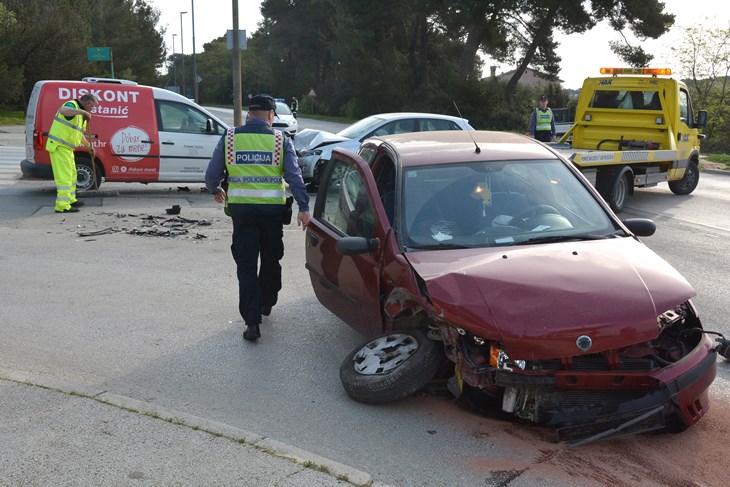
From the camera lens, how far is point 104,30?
2266 inches

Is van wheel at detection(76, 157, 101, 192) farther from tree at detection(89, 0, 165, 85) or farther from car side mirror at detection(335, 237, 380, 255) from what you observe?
tree at detection(89, 0, 165, 85)

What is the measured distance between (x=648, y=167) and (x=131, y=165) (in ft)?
30.1

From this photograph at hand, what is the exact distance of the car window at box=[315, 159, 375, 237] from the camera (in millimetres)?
5734

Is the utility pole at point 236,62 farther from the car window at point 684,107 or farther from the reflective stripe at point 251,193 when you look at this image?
the reflective stripe at point 251,193

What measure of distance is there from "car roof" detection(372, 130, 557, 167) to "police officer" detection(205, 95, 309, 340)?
0.83 m

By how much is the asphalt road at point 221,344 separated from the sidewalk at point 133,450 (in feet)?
1.10

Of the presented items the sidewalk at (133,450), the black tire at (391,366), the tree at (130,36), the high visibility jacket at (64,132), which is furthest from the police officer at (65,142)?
the tree at (130,36)

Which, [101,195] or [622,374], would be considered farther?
[101,195]

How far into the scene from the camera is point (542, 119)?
19.5 m

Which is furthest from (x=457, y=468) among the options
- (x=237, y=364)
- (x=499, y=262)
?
(x=237, y=364)

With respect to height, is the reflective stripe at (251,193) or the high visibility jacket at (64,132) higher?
the reflective stripe at (251,193)

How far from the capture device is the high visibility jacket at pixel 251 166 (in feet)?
20.4

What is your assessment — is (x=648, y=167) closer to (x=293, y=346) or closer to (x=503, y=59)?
(x=293, y=346)

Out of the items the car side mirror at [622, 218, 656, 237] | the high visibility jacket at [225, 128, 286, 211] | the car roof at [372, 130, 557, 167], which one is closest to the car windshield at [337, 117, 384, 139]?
the car roof at [372, 130, 557, 167]
